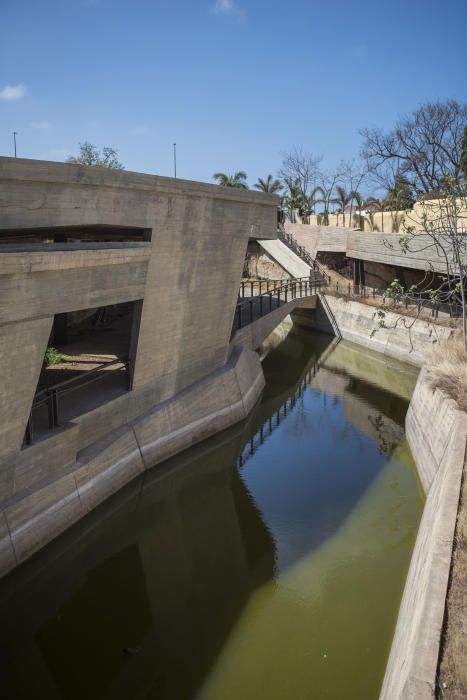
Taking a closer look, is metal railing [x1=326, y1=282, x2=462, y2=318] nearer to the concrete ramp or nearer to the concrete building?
the concrete ramp

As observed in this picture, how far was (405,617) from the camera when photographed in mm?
8562

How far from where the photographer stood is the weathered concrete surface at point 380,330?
25.4 metres

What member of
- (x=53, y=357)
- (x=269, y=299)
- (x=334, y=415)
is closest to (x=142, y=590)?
(x=53, y=357)

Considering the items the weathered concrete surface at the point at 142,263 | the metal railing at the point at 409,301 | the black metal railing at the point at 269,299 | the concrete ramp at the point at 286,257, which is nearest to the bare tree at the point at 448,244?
the metal railing at the point at 409,301

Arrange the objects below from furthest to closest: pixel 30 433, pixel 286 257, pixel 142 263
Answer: pixel 286 257 → pixel 142 263 → pixel 30 433

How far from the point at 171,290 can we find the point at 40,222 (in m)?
4.70

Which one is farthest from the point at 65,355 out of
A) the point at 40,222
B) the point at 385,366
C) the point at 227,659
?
the point at 385,366

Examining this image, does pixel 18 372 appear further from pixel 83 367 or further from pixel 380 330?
pixel 380 330

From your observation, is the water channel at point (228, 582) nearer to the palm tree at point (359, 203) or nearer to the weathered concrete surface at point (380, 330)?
the weathered concrete surface at point (380, 330)

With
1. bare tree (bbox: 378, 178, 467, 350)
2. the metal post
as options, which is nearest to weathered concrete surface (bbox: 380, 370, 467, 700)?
bare tree (bbox: 378, 178, 467, 350)

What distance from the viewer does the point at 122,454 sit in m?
13.9

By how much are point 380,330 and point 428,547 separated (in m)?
20.9

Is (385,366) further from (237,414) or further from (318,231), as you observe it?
(318,231)

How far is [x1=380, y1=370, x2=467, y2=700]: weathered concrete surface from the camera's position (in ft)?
20.2
